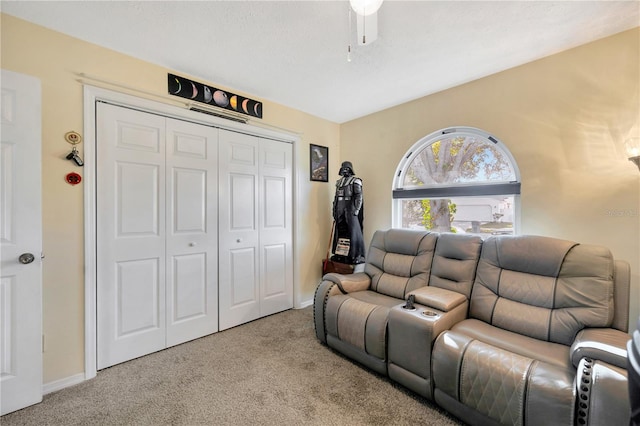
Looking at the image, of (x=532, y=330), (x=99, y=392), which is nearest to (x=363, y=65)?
(x=532, y=330)

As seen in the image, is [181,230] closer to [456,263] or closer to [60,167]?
[60,167]

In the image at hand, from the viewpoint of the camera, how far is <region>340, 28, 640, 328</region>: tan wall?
5.97 feet

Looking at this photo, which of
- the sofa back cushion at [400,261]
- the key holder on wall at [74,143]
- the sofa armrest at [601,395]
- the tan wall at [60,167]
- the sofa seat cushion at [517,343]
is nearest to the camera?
the sofa armrest at [601,395]

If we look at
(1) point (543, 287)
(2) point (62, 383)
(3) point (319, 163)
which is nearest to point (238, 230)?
(3) point (319, 163)

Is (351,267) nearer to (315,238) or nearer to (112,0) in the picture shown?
(315,238)

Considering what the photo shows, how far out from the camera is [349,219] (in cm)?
312

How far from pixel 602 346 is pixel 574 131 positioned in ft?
5.34

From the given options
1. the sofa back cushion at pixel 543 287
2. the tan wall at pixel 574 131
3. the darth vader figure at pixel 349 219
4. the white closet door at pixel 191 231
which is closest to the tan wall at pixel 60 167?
the white closet door at pixel 191 231

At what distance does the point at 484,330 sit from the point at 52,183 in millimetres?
3062

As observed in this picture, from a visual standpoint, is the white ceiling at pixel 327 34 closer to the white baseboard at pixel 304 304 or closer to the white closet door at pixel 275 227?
the white closet door at pixel 275 227

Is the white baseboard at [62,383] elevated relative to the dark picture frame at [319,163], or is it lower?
lower

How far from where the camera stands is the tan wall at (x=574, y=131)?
5.97ft

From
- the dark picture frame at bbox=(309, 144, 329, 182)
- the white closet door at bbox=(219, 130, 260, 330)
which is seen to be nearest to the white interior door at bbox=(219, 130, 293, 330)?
the white closet door at bbox=(219, 130, 260, 330)

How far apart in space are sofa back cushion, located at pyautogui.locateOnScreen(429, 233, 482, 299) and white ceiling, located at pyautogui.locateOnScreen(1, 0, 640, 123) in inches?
58.5
